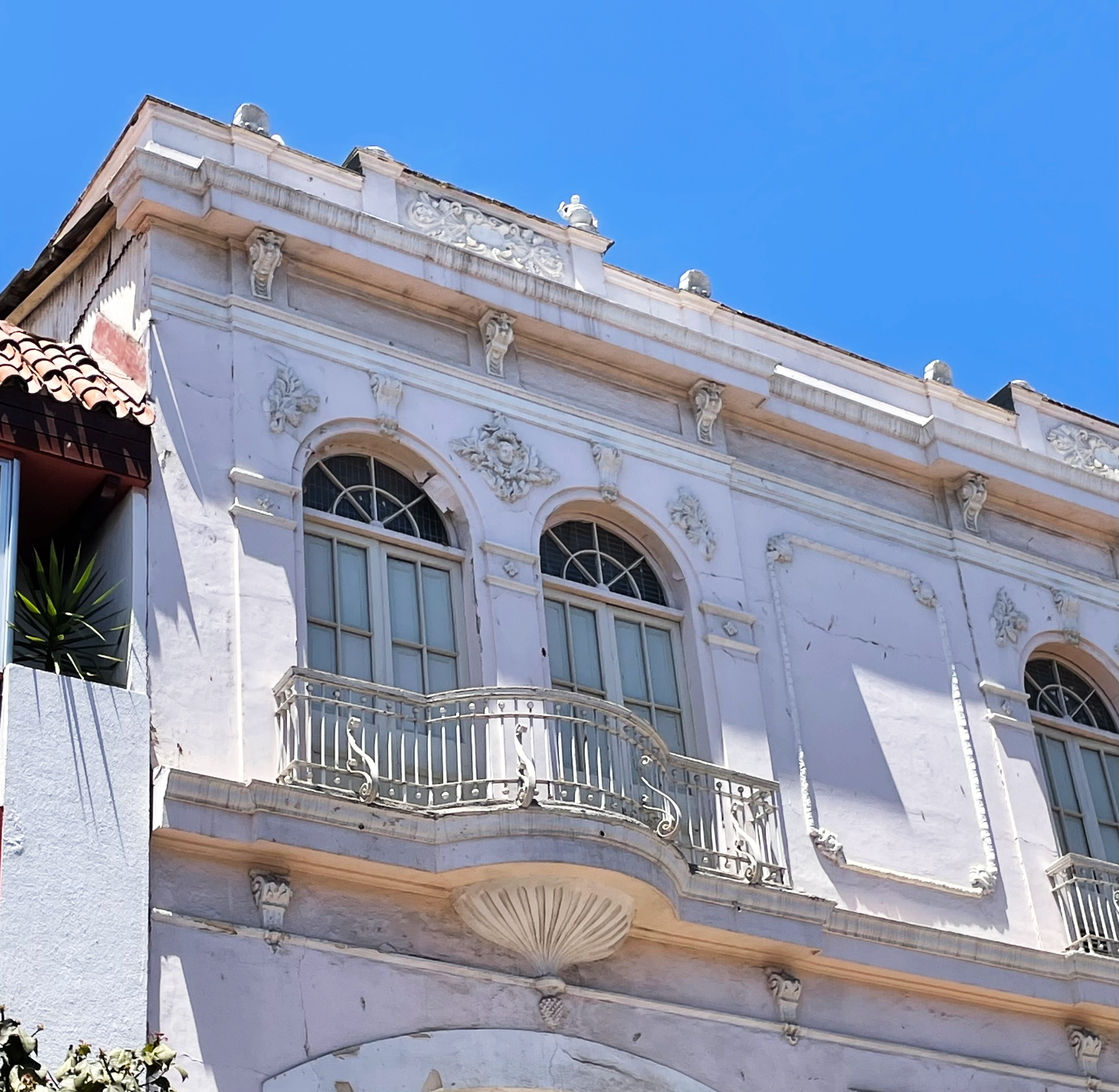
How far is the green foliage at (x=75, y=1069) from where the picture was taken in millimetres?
8805

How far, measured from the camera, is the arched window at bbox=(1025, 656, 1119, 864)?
17125mm

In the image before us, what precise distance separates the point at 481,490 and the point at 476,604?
951mm

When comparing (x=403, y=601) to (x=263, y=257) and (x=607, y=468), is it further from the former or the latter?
(x=263, y=257)

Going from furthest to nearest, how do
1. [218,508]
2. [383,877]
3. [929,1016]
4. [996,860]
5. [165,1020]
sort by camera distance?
[996,860]
[929,1016]
[218,508]
[383,877]
[165,1020]

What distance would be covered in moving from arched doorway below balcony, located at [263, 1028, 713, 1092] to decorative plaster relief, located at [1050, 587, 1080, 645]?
626 centimetres

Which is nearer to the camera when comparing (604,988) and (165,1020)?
(165,1020)

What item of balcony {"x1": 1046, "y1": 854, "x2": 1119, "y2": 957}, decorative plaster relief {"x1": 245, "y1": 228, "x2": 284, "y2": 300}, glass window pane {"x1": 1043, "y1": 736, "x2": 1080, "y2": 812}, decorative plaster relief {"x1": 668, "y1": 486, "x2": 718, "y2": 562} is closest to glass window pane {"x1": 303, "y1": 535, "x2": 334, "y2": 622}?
decorative plaster relief {"x1": 245, "y1": 228, "x2": 284, "y2": 300}

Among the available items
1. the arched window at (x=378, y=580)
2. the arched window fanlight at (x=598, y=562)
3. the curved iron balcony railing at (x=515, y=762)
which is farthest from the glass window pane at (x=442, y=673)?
the arched window fanlight at (x=598, y=562)

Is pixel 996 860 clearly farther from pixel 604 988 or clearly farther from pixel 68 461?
pixel 68 461

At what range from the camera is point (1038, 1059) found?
50.0ft

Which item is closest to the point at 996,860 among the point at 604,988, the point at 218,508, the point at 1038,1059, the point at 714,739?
the point at 1038,1059

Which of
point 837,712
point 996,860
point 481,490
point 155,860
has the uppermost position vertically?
point 481,490

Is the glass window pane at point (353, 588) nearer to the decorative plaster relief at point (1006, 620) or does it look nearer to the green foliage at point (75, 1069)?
the green foliage at point (75, 1069)

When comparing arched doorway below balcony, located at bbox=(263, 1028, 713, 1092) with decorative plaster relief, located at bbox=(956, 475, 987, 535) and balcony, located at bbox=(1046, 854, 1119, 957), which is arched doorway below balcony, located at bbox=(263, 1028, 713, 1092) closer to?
balcony, located at bbox=(1046, 854, 1119, 957)
